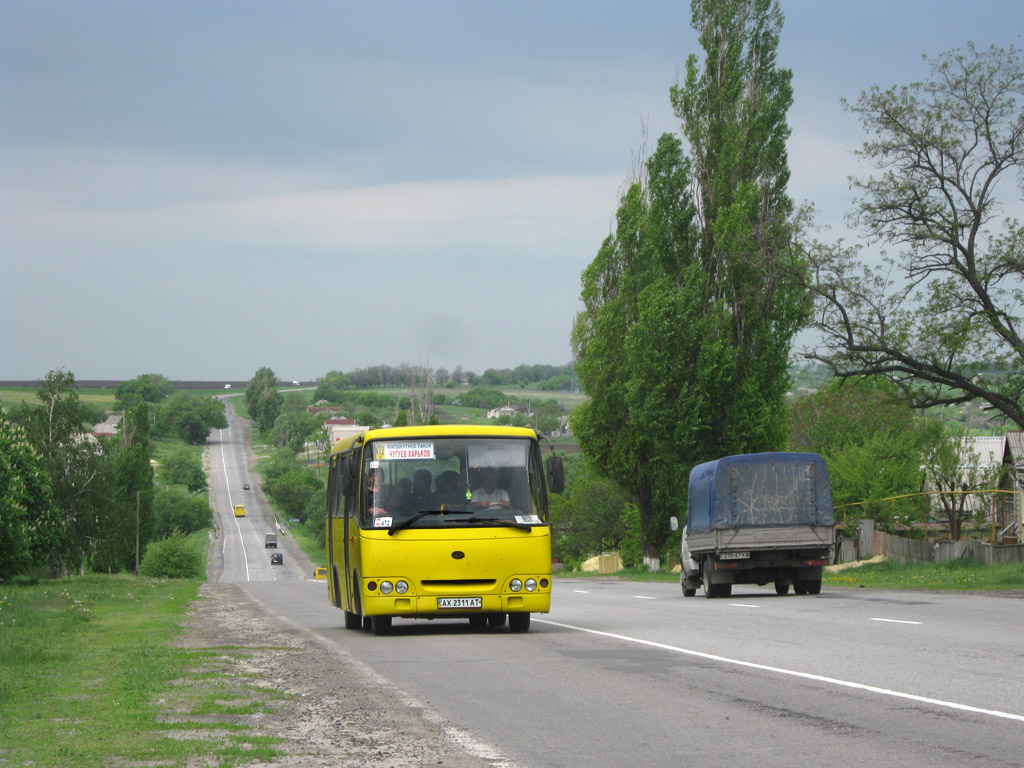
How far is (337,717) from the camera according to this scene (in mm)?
9422

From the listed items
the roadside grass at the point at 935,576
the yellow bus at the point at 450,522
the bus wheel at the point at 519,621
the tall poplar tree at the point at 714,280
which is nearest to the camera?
the yellow bus at the point at 450,522

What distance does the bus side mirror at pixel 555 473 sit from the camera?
1591 centimetres

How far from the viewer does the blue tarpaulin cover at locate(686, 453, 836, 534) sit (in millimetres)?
25906

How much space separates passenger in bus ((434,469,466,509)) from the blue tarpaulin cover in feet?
34.7

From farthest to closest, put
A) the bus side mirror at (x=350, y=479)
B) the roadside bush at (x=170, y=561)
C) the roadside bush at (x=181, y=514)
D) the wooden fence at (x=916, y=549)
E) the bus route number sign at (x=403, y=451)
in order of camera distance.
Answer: the roadside bush at (x=181, y=514)
the roadside bush at (x=170, y=561)
the wooden fence at (x=916, y=549)
the bus side mirror at (x=350, y=479)
the bus route number sign at (x=403, y=451)

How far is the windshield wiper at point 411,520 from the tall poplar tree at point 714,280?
27212 mm

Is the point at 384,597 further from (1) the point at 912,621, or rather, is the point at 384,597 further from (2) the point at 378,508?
(1) the point at 912,621

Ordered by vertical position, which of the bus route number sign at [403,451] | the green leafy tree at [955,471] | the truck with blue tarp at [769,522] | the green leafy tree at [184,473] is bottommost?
the truck with blue tarp at [769,522]

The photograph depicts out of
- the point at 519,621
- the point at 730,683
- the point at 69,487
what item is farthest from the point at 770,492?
the point at 69,487

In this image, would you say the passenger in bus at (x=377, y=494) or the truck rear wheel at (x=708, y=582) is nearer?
the passenger in bus at (x=377, y=494)

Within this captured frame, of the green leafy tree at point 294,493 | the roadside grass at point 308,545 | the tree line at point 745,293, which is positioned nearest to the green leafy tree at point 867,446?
the tree line at point 745,293

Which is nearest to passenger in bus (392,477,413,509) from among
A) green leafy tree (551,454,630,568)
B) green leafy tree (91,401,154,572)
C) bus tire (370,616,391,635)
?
bus tire (370,616,391,635)

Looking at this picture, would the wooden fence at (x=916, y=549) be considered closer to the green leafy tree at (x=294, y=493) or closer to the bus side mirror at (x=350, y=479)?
the bus side mirror at (x=350, y=479)

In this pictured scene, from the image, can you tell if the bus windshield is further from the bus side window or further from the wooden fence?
the wooden fence
